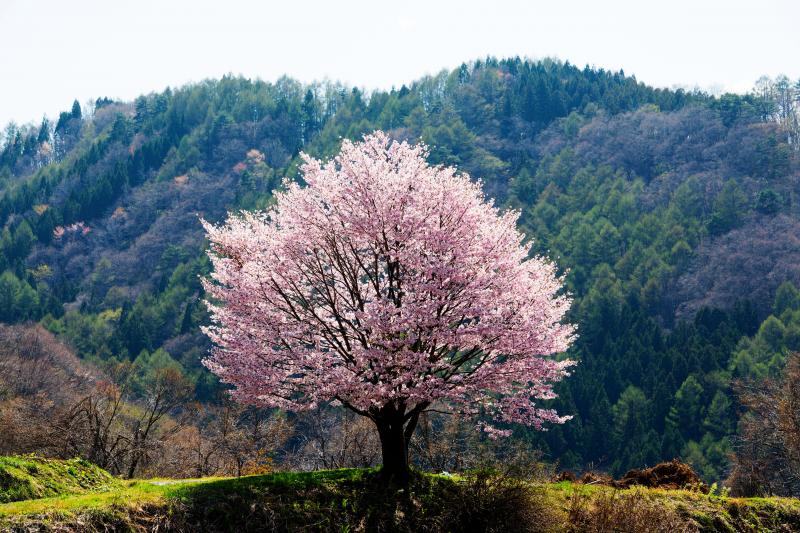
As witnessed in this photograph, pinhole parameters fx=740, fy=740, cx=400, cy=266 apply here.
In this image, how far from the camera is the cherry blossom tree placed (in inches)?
566

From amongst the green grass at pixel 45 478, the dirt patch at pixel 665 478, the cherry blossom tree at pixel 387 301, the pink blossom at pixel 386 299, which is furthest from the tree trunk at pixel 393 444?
the green grass at pixel 45 478

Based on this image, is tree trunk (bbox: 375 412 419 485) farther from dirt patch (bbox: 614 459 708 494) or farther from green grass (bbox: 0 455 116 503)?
green grass (bbox: 0 455 116 503)

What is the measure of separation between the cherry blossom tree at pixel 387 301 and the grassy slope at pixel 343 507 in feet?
4.05

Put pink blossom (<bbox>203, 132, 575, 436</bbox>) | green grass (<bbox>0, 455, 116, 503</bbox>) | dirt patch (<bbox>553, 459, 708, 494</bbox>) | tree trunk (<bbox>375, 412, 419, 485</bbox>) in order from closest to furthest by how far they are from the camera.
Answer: green grass (<bbox>0, 455, 116, 503</bbox>) < pink blossom (<bbox>203, 132, 575, 436</bbox>) < tree trunk (<bbox>375, 412, 419, 485</bbox>) < dirt patch (<bbox>553, 459, 708, 494</bbox>)

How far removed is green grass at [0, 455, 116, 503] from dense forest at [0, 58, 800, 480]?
34.6 metres

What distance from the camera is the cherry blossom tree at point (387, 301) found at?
14.4 metres

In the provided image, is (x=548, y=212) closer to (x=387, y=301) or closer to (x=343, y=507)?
(x=387, y=301)

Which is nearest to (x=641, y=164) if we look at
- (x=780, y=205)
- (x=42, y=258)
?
(x=780, y=205)

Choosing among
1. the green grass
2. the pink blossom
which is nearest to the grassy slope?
the green grass

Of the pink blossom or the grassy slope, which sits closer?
the grassy slope

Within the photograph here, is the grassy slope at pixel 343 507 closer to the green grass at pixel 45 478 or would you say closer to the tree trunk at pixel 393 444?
the tree trunk at pixel 393 444

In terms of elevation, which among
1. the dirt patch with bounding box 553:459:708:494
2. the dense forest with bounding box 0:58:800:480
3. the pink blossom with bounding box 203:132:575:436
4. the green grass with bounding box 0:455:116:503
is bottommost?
the dirt patch with bounding box 553:459:708:494

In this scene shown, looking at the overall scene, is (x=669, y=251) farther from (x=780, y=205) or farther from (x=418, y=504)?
(x=418, y=504)

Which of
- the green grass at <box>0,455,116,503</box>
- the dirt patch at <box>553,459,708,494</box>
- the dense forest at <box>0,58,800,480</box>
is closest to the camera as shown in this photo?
the green grass at <box>0,455,116,503</box>
